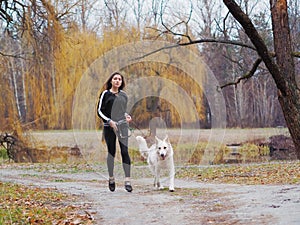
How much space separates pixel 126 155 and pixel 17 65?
1564cm

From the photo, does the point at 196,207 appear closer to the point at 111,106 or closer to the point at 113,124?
the point at 113,124

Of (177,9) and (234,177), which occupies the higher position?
(177,9)

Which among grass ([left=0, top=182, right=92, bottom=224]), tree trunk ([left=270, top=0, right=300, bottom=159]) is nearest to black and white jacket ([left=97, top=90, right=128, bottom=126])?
grass ([left=0, top=182, right=92, bottom=224])

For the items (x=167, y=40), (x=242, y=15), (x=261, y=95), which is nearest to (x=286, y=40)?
(x=242, y=15)

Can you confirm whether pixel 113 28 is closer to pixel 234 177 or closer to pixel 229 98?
pixel 234 177

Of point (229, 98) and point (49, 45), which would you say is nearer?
point (49, 45)

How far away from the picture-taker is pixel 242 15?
18.5ft

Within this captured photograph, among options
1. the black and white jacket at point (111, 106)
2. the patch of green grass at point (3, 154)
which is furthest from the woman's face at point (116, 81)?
the patch of green grass at point (3, 154)

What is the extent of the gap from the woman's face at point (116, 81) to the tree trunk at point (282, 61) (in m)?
2.54

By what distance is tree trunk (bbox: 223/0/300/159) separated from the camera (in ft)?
18.9

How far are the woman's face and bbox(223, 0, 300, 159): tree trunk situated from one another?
254 cm

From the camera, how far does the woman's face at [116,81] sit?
8164 millimetres

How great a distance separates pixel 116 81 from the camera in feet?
26.8

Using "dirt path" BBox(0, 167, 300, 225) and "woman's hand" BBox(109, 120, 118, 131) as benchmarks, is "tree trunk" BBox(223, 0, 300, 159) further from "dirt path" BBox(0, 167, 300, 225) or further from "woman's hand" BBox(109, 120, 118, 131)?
"woman's hand" BBox(109, 120, 118, 131)
